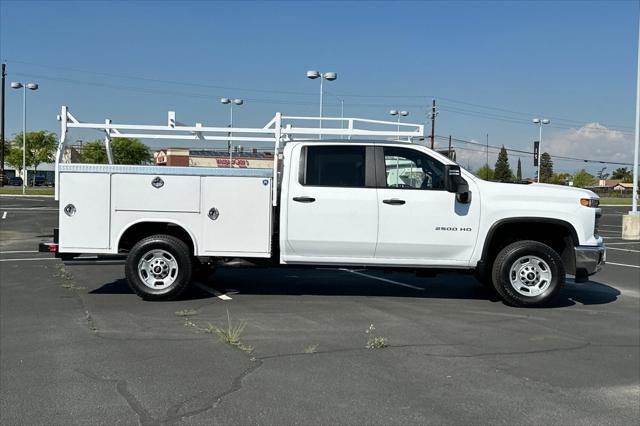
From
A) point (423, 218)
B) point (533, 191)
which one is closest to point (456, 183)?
point (423, 218)

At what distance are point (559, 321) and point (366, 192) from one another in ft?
9.34

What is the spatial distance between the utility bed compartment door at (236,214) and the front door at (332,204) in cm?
33

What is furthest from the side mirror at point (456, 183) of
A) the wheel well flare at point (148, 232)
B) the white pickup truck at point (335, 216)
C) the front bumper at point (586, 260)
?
the wheel well flare at point (148, 232)

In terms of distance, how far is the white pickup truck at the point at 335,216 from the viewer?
7.76 meters

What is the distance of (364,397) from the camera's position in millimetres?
4402

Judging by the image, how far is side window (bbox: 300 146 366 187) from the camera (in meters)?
7.85

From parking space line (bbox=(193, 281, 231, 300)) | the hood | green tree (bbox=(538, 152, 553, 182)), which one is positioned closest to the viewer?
the hood

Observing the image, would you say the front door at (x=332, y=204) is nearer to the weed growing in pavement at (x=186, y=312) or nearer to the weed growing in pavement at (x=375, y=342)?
the weed growing in pavement at (x=186, y=312)

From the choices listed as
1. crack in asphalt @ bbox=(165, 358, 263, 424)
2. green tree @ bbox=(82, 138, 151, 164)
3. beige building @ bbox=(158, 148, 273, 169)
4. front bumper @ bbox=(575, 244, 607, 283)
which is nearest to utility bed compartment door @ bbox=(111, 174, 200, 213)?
beige building @ bbox=(158, 148, 273, 169)

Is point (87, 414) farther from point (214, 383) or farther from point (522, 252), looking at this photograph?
point (522, 252)

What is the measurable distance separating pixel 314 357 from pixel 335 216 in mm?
2691

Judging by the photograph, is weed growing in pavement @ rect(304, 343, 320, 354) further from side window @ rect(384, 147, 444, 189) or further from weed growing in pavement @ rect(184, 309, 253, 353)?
side window @ rect(384, 147, 444, 189)

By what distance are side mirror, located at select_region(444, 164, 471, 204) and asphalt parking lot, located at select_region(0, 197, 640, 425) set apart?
1.48 m

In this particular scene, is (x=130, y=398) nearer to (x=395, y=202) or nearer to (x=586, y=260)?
(x=395, y=202)
